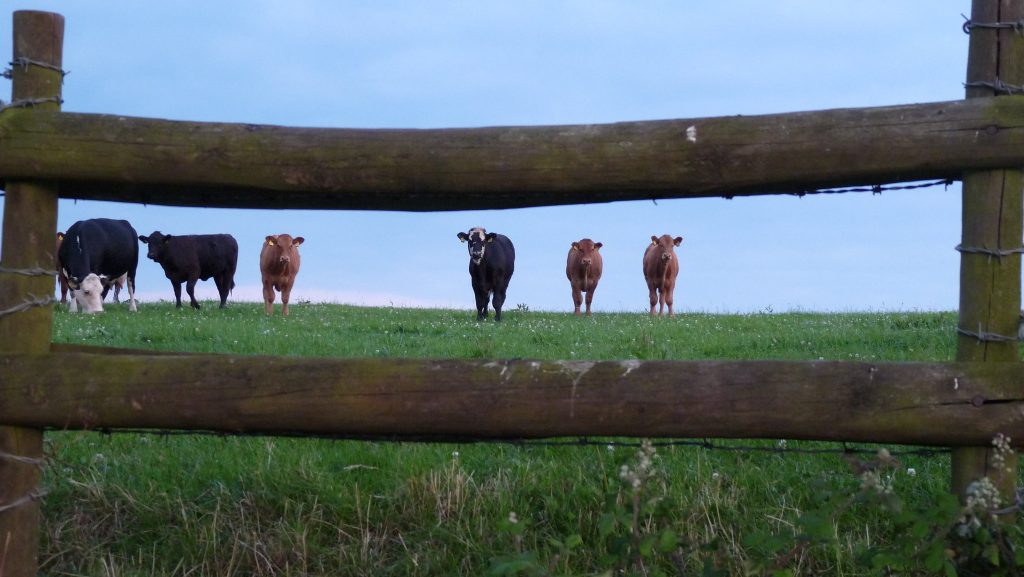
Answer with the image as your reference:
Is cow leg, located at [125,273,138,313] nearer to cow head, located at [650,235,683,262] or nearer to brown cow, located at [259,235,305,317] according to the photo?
brown cow, located at [259,235,305,317]

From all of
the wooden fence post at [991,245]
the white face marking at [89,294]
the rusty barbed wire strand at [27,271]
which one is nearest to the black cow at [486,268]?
the white face marking at [89,294]

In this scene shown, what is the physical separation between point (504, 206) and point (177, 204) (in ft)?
4.76

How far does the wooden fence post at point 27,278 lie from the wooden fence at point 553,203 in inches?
0.5

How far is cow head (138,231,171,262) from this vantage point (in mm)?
25672

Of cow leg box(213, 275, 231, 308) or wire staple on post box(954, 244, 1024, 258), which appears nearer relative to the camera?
wire staple on post box(954, 244, 1024, 258)

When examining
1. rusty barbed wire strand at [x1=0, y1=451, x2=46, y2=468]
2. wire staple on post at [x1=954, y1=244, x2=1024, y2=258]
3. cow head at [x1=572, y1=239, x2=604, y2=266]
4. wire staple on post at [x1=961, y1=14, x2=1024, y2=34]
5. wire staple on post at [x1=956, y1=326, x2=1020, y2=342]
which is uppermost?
cow head at [x1=572, y1=239, x2=604, y2=266]

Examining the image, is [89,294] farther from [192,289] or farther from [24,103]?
[24,103]

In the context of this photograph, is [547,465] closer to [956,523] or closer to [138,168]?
[956,523]

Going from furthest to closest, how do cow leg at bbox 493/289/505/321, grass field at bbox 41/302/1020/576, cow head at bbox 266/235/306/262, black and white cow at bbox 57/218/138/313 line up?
cow head at bbox 266/235/306/262 → black and white cow at bbox 57/218/138/313 → cow leg at bbox 493/289/505/321 → grass field at bbox 41/302/1020/576

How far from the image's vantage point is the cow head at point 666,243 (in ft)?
86.3

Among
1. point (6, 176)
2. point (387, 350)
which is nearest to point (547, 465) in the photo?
point (6, 176)

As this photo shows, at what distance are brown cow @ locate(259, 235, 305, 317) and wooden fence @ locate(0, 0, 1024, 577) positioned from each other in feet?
65.0

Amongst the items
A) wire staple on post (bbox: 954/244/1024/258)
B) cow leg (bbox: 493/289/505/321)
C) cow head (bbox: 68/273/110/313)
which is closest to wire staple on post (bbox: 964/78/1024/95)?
wire staple on post (bbox: 954/244/1024/258)

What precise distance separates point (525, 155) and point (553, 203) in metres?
0.33
